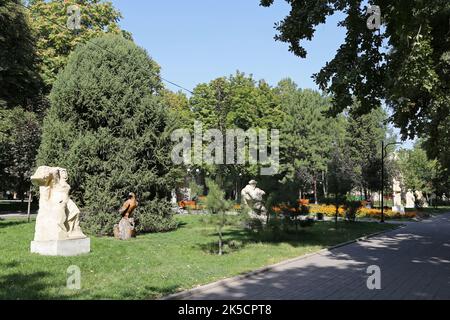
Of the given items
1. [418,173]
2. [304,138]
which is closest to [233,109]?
[304,138]

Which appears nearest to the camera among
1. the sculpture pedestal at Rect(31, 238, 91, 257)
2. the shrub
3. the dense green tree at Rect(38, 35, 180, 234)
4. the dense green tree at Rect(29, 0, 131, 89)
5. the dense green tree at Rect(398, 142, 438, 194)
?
the sculpture pedestal at Rect(31, 238, 91, 257)

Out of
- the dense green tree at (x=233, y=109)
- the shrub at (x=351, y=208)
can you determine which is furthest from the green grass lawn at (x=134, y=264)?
the dense green tree at (x=233, y=109)

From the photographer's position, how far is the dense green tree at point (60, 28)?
34.8 meters

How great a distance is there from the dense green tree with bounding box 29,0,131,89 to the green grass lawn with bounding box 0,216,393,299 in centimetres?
2085

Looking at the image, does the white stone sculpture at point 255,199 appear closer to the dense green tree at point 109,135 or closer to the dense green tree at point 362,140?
the dense green tree at point 109,135

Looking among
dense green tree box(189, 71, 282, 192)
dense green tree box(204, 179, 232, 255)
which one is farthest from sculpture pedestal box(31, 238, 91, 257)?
dense green tree box(189, 71, 282, 192)

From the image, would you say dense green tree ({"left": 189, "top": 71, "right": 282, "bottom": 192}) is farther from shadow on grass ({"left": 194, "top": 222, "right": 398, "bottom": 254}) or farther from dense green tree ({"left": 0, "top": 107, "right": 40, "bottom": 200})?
shadow on grass ({"left": 194, "top": 222, "right": 398, "bottom": 254})

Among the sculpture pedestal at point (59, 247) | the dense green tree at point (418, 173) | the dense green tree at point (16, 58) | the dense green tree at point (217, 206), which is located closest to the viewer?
the sculpture pedestal at point (59, 247)

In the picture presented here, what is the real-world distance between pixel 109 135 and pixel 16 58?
51.6ft

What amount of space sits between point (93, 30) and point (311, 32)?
25995mm

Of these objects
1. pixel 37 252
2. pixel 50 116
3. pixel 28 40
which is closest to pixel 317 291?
pixel 37 252

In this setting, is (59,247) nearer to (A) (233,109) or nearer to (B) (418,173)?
(A) (233,109)

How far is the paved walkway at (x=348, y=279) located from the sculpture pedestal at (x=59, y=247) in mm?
5089

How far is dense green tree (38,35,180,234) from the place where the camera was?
734 inches
